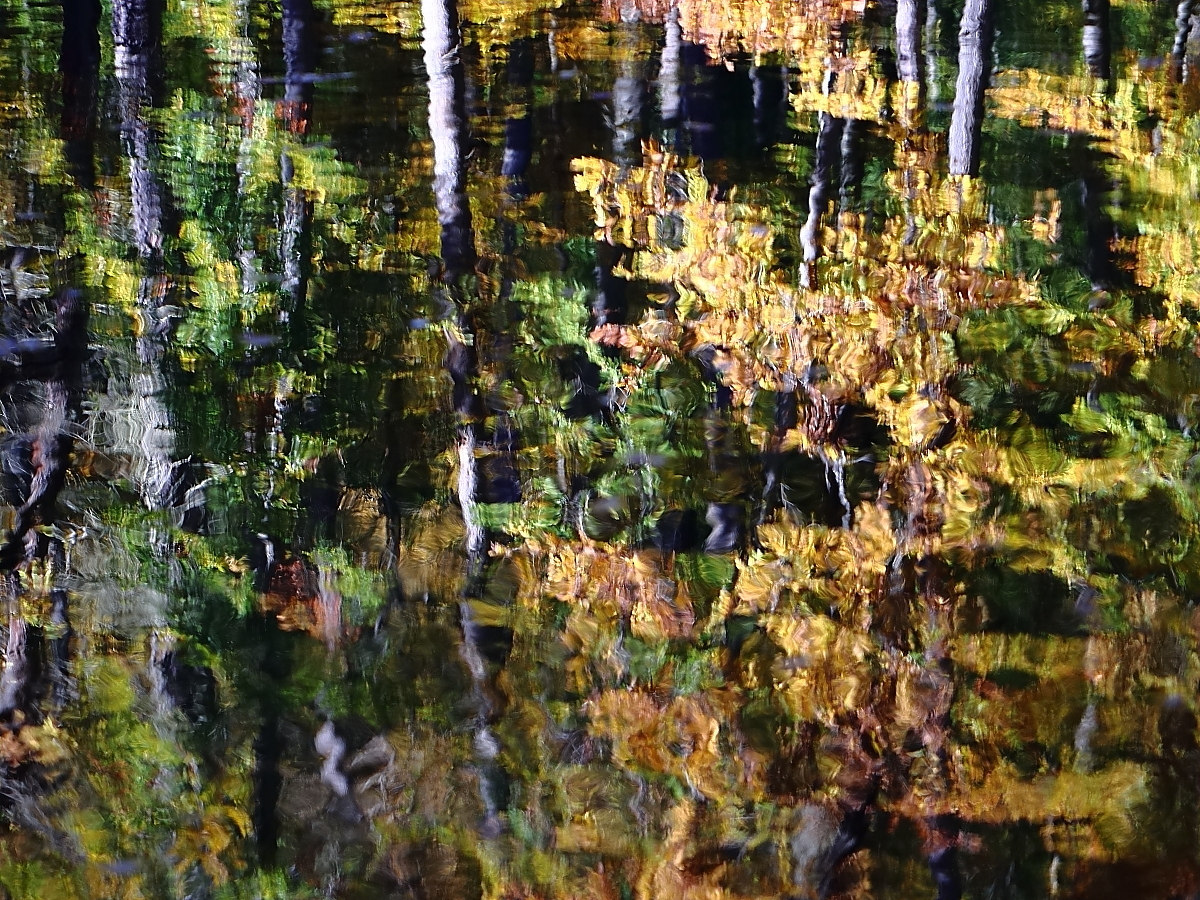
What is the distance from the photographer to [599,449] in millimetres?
1558

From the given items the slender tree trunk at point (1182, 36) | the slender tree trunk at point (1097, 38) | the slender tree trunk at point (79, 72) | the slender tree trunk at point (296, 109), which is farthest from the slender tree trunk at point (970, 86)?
the slender tree trunk at point (79, 72)

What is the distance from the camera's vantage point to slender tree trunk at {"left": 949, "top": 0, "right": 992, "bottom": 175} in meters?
1.48

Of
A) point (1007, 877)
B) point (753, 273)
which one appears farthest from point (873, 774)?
point (753, 273)

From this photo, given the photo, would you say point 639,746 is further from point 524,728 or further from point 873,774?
point 873,774

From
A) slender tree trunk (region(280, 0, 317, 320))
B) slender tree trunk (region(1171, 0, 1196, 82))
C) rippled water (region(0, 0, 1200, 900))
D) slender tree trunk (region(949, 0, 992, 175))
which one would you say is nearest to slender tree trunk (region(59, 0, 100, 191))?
rippled water (region(0, 0, 1200, 900))

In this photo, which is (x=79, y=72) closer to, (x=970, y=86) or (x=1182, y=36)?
(x=970, y=86)

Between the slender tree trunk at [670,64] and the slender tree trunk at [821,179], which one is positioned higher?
the slender tree trunk at [670,64]

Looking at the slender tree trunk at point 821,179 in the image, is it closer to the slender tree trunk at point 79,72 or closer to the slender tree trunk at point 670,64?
the slender tree trunk at point 670,64

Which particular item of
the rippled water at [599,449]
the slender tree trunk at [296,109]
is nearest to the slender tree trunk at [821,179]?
the rippled water at [599,449]

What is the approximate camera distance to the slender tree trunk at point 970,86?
4.85 feet

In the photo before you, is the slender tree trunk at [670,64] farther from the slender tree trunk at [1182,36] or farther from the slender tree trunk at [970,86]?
the slender tree trunk at [1182,36]

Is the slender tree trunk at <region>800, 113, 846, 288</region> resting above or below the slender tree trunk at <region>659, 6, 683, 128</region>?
below

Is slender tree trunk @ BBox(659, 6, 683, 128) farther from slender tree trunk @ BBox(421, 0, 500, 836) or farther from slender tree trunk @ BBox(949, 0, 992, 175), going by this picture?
slender tree trunk @ BBox(949, 0, 992, 175)

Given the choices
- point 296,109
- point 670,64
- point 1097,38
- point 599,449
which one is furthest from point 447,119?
point 1097,38
